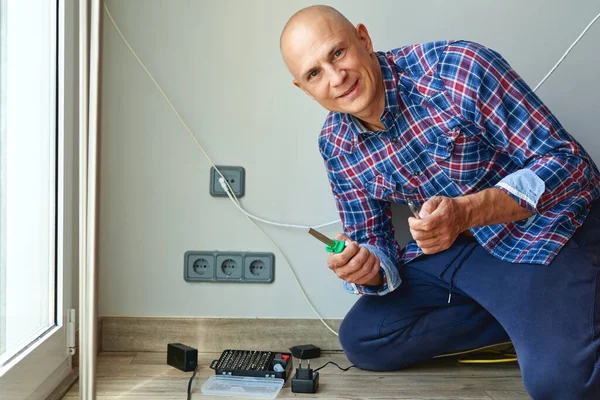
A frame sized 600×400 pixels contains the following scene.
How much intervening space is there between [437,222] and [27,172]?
2.63 feet

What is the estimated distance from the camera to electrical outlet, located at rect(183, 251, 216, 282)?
5.65 feet

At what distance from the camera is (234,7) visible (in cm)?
168

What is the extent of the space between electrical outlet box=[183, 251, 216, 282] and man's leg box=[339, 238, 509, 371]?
0.42 metres

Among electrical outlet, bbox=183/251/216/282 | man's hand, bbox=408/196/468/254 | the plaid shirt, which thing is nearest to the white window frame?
electrical outlet, bbox=183/251/216/282

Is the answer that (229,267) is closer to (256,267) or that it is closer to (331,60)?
(256,267)

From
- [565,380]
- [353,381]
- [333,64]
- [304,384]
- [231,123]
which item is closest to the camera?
[565,380]

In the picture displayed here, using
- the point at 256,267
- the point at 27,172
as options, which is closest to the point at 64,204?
the point at 27,172

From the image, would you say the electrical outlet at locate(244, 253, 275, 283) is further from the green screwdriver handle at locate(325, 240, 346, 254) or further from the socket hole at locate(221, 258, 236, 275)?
the green screwdriver handle at locate(325, 240, 346, 254)

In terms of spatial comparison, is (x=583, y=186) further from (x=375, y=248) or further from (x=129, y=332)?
(x=129, y=332)

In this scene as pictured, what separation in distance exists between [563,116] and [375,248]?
2.27ft

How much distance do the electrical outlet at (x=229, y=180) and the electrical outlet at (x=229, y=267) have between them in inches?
6.7

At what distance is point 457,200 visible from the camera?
1089 millimetres

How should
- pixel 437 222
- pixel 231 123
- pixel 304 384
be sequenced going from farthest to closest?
pixel 231 123, pixel 304 384, pixel 437 222

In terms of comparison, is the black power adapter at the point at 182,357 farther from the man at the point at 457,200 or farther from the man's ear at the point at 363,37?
the man's ear at the point at 363,37
